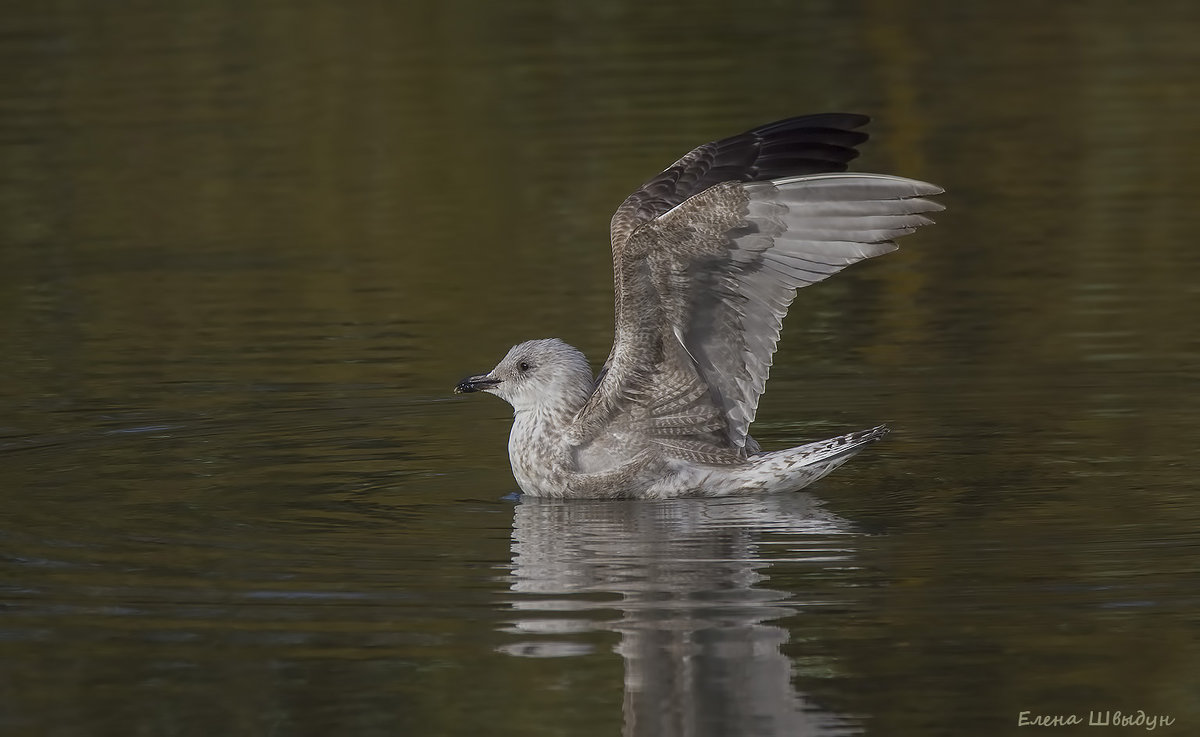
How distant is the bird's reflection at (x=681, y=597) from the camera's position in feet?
24.2

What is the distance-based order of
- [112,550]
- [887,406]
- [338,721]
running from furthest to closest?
[887,406] → [112,550] → [338,721]

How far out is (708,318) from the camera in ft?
35.3

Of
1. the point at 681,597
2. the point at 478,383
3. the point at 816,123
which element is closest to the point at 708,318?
the point at 816,123

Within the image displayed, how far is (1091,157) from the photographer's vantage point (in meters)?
20.3

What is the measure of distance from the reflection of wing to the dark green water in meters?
0.58

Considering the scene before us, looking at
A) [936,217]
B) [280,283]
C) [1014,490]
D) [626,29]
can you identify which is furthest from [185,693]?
[626,29]

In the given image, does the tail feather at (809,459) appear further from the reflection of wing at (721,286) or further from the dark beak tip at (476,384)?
the dark beak tip at (476,384)

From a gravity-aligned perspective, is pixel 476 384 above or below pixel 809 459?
above

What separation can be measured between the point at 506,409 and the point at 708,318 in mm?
2731

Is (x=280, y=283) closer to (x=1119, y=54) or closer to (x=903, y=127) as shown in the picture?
(x=903, y=127)

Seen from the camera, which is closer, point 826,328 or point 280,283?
point 826,328

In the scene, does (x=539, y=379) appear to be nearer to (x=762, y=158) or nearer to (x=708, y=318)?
(x=708, y=318)

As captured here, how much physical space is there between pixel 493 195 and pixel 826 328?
5958 mm

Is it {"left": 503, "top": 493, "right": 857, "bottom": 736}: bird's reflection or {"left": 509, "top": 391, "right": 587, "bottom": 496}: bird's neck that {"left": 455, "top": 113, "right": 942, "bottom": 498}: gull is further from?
{"left": 503, "top": 493, "right": 857, "bottom": 736}: bird's reflection
